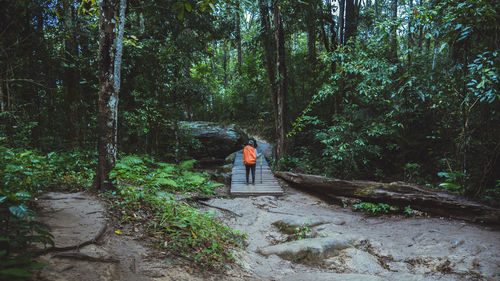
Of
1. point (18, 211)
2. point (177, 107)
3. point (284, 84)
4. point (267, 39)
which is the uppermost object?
point (267, 39)

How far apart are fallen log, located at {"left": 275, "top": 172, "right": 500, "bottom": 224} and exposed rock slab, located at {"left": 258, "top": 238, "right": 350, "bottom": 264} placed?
10.1ft

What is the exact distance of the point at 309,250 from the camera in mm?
4191

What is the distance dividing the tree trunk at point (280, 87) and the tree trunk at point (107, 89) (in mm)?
8127

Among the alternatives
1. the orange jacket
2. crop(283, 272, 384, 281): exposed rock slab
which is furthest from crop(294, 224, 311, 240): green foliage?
the orange jacket

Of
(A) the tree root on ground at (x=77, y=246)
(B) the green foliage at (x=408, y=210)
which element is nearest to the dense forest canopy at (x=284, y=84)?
(B) the green foliage at (x=408, y=210)

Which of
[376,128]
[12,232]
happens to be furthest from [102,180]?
[376,128]

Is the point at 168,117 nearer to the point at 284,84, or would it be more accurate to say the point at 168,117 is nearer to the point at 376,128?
the point at 284,84

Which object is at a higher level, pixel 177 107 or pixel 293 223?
pixel 177 107

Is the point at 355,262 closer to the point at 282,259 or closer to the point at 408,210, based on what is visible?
the point at 282,259

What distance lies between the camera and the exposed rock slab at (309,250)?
13.5 feet

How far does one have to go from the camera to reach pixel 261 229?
5699 millimetres

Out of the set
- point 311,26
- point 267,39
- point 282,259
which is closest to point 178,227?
point 282,259

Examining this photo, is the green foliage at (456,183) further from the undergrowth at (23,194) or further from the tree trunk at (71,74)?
the tree trunk at (71,74)

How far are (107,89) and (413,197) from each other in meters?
7.30
